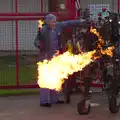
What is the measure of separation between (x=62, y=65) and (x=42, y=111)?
1044 mm

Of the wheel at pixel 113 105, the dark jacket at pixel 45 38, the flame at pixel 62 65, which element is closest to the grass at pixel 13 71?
the dark jacket at pixel 45 38

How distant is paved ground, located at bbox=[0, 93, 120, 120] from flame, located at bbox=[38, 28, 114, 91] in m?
0.48

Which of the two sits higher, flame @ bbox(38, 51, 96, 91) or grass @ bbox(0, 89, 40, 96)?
flame @ bbox(38, 51, 96, 91)

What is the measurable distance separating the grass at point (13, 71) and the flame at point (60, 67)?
94.3 inches

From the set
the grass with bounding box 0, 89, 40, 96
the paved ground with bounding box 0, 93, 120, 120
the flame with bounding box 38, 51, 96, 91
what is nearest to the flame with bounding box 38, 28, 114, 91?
the flame with bounding box 38, 51, 96, 91

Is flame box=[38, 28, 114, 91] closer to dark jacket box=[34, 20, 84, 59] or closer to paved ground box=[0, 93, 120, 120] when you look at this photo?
dark jacket box=[34, 20, 84, 59]

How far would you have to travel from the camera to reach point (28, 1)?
1428 centimetres

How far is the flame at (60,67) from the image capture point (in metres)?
7.94

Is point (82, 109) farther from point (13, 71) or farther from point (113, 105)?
point (13, 71)

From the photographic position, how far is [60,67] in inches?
320

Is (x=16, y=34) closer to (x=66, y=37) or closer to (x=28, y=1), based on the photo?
(x=66, y=37)

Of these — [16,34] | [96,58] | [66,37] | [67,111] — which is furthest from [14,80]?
[96,58]

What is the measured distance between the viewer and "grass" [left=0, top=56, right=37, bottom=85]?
35.8ft

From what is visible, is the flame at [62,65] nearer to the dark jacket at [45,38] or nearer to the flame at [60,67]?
the flame at [60,67]
